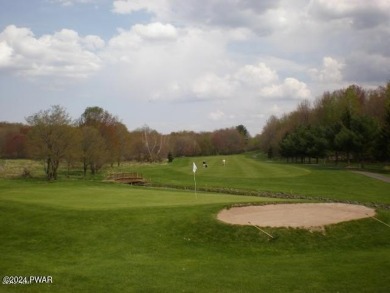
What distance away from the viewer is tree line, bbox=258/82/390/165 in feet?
224

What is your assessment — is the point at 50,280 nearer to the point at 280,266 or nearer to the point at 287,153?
the point at 280,266

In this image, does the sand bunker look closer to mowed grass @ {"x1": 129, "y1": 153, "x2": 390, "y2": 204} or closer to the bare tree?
mowed grass @ {"x1": 129, "y1": 153, "x2": 390, "y2": 204}

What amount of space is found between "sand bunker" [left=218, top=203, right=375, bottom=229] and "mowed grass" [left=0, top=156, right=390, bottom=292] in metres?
0.76

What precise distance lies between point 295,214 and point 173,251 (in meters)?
8.38

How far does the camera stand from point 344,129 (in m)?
71.1

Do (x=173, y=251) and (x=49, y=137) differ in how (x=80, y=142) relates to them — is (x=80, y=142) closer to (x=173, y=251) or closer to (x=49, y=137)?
(x=49, y=137)

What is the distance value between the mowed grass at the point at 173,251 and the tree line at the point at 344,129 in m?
49.1

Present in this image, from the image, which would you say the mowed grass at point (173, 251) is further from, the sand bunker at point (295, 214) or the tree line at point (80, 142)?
the tree line at point (80, 142)

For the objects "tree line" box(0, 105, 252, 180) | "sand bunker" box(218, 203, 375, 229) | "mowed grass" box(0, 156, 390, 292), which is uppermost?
"tree line" box(0, 105, 252, 180)

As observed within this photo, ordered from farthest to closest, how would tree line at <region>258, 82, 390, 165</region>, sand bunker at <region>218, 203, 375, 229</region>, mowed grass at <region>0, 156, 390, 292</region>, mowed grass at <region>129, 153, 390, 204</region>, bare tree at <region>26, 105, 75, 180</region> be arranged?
tree line at <region>258, 82, 390, 165</region>, bare tree at <region>26, 105, 75, 180</region>, mowed grass at <region>129, 153, 390, 204</region>, sand bunker at <region>218, 203, 375, 229</region>, mowed grass at <region>0, 156, 390, 292</region>

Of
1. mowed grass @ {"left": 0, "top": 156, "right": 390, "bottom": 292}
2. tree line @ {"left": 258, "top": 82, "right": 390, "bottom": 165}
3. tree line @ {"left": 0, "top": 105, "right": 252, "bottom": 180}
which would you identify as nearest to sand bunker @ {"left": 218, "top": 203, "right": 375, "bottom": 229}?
mowed grass @ {"left": 0, "top": 156, "right": 390, "bottom": 292}

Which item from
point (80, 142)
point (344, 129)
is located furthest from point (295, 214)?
point (344, 129)

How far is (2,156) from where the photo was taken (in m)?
121

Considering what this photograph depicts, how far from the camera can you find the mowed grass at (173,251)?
1309 centimetres
